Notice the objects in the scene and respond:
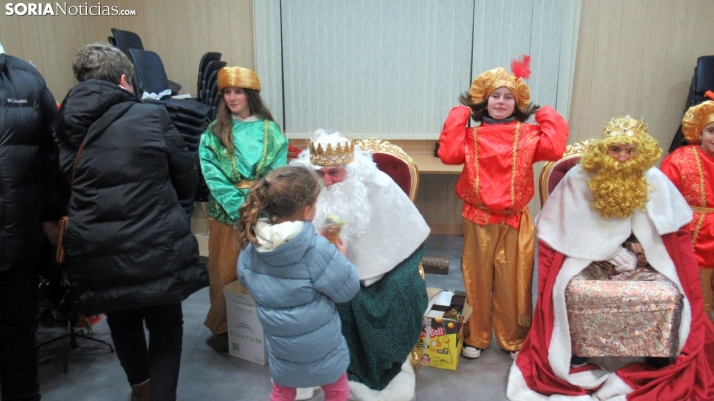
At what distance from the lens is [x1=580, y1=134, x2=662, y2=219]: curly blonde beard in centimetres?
221

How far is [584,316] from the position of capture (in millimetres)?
2242

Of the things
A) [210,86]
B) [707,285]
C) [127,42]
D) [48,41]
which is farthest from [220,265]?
[707,285]

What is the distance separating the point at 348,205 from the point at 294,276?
55cm

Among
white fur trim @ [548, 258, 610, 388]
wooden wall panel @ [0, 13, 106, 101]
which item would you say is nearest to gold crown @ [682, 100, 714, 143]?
white fur trim @ [548, 258, 610, 388]

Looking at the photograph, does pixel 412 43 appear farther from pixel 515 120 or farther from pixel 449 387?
pixel 449 387

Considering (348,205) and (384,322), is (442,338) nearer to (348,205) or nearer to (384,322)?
(384,322)

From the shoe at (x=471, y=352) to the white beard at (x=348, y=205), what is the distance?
1021 millimetres

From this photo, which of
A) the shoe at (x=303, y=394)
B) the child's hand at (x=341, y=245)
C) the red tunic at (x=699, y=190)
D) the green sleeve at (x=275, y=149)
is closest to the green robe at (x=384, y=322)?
the shoe at (x=303, y=394)

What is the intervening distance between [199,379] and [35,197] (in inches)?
46.4

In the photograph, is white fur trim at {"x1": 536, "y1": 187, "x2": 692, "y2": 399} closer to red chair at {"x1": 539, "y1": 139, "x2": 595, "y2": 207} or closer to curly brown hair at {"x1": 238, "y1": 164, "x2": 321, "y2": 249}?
red chair at {"x1": 539, "y1": 139, "x2": 595, "y2": 207}

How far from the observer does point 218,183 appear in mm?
2516

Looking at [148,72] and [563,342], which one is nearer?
[563,342]

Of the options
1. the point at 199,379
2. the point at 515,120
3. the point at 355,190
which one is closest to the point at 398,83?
the point at 515,120

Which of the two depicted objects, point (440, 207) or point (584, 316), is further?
point (440, 207)
